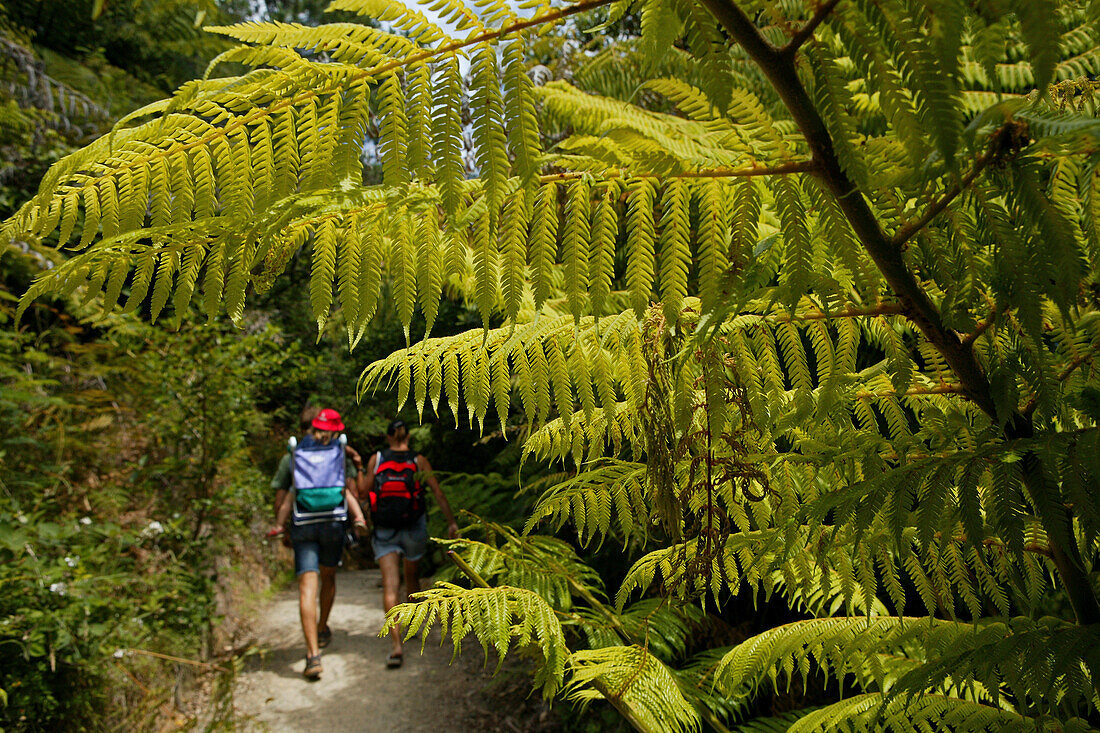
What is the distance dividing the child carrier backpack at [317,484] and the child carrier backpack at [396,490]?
0.25 m

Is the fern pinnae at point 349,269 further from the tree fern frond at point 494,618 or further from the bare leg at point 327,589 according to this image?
the bare leg at point 327,589

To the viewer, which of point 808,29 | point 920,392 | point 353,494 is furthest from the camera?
point 353,494

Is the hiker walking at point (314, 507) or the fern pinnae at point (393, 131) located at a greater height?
the fern pinnae at point (393, 131)

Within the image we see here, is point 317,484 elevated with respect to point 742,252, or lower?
lower

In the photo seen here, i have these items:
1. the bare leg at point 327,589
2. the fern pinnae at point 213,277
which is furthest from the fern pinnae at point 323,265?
the bare leg at point 327,589

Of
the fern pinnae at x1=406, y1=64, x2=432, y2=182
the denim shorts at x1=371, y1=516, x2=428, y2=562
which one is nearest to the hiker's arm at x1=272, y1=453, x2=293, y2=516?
the denim shorts at x1=371, y1=516, x2=428, y2=562

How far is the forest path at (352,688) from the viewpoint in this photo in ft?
12.8

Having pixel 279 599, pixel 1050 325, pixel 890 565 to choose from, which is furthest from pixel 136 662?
pixel 1050 325

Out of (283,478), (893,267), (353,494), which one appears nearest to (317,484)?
(283,478)

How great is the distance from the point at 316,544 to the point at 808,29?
14.9ft

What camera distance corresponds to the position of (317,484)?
4.32m

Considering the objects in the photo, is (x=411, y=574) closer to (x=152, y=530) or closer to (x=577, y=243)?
(x=152, y=530)

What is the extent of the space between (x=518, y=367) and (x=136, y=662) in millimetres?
3442

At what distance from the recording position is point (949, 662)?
0.86 metres
